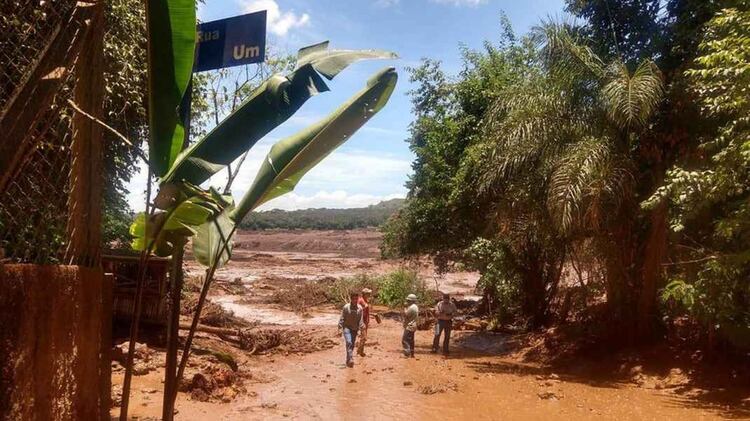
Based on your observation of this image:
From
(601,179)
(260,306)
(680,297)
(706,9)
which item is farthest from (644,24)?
(260,306)

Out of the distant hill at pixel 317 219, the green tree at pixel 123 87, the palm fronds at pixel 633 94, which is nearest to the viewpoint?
the green tree at pixel 123 87

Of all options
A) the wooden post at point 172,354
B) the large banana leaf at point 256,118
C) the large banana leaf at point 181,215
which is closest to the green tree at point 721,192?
the large banana leaf at point 256,118

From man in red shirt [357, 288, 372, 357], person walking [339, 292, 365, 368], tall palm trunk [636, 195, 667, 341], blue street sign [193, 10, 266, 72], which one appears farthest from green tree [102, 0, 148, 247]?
tall palm trunk [636, 195, 667, 341]

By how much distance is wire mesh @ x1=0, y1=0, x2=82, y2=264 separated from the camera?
2.90 metres

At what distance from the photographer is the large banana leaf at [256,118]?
12.3ft

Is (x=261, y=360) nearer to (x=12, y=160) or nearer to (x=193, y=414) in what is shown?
(x=193, y=414)

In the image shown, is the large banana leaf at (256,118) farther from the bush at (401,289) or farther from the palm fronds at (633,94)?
the bush at (401,289)

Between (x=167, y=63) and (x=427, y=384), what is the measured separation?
8.39 m

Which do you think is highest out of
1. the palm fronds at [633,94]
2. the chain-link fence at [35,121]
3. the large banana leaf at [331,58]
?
the palm fronds at [633,94]

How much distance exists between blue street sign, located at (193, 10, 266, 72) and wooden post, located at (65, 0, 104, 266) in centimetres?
79

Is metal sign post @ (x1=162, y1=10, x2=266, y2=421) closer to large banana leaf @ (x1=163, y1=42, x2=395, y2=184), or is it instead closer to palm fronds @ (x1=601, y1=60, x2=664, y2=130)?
large banana leaf @ (x1=163, y1=42, x2=395, y2=184)

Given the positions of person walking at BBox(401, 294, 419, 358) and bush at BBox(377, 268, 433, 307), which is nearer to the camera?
person walking at BBox(401, 294, 419, 358)

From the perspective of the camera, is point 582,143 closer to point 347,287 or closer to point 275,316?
point 275,316

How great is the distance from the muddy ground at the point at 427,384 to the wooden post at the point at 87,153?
4.99 m
